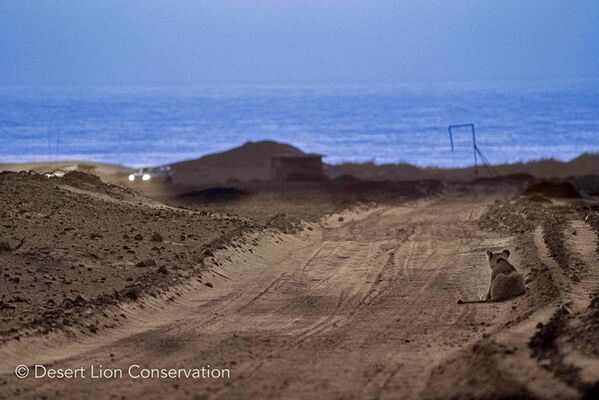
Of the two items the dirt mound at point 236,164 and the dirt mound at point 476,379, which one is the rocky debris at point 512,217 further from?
the dirt mound at point 236,164

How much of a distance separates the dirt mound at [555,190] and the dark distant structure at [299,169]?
12.1 metres

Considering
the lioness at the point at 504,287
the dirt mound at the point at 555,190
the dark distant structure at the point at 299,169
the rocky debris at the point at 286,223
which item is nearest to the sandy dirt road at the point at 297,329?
the lioness at the point at 504,287

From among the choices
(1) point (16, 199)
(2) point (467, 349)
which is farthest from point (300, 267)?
(2) point (467, 349)

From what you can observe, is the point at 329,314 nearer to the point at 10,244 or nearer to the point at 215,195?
the point at 10,244

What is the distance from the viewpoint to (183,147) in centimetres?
9519

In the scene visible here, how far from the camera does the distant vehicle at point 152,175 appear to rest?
46.5 m

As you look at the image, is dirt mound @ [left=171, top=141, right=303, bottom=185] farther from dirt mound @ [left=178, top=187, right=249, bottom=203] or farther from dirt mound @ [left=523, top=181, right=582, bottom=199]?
dirt mound @ [left=523, top=181, right=582, bottom=199]

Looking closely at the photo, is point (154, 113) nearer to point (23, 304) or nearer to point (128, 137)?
point (128, 137)

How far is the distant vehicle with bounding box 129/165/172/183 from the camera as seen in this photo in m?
46.5

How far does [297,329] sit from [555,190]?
977 inches

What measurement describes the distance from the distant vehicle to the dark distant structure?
5.00 metres

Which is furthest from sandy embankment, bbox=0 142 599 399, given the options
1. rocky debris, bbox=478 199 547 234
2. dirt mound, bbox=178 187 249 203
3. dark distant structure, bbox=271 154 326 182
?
dark distant structure, bbox=271 154 326 182

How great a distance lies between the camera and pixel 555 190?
36344 mm

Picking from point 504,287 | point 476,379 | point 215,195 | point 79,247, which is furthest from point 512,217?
point 476,379
